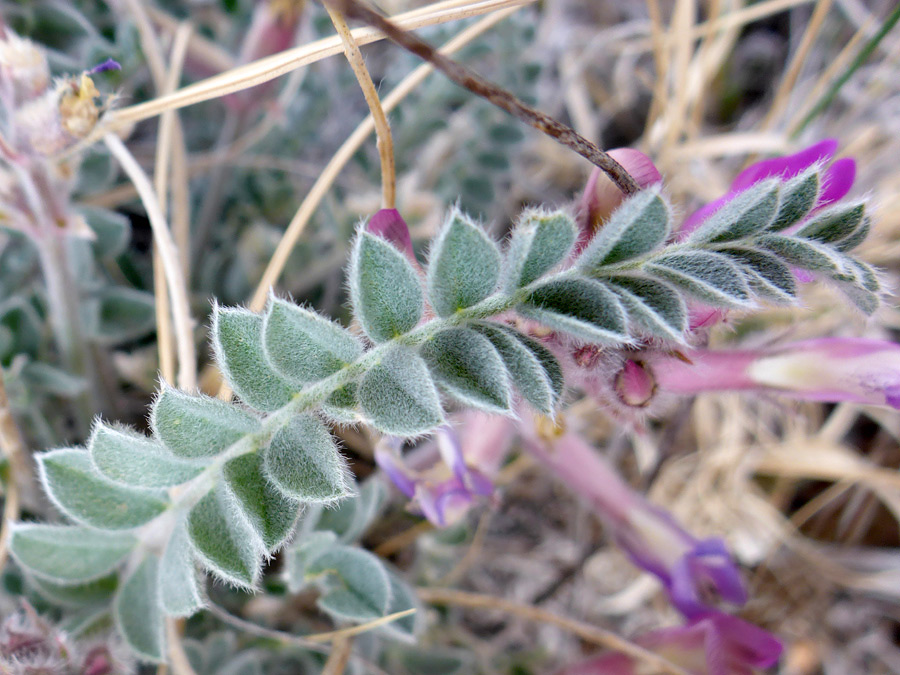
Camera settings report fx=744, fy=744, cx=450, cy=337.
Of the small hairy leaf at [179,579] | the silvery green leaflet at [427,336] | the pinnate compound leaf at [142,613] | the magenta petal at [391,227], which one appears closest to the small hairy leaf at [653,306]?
the silvery green leaflet at [427,336]

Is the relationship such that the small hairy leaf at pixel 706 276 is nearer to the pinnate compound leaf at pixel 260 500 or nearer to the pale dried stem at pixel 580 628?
the pinnate compound leaf at pixel 260 500

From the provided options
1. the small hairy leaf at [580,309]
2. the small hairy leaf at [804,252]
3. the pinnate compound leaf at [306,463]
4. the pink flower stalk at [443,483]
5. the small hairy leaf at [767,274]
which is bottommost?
the pink flower stalk at [443,483]

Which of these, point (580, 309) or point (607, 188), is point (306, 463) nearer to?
point (580, 309)

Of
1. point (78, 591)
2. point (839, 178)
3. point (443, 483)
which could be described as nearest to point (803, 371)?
point (839, 178)

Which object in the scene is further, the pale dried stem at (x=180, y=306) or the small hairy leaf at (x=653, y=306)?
the pale dried stem at (x=180, y=306)

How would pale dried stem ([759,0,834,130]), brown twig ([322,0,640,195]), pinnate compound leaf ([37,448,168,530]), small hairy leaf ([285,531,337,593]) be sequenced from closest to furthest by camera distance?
brown twig ([322,0,640,195]) < pinnate compound leaf ([37,448,168,530]) < small hairy leaf ([285,531,337,593]) < pale dried stem ([759,0,834,130])

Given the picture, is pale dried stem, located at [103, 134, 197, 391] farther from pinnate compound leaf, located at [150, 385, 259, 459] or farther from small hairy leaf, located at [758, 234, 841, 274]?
small hairy leaf, located at [758, 234, 841, 274]

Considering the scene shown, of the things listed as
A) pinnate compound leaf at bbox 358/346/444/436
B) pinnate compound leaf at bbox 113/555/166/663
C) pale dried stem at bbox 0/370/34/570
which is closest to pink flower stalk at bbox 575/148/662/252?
pinnate compound leaf at bbox 358/346/444/436
